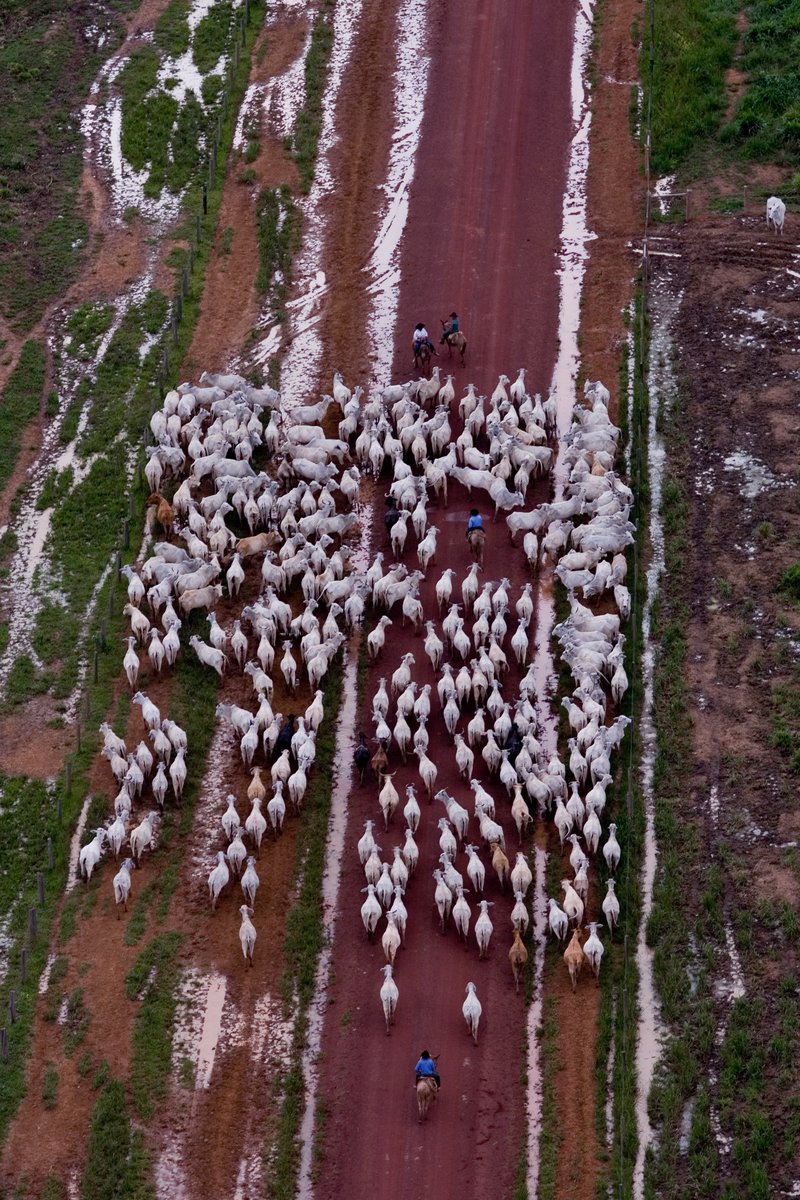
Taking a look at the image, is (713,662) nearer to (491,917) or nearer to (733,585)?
(733,585)

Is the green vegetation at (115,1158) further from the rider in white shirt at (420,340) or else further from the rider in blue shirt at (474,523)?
the rider in white shirt at (420,340)

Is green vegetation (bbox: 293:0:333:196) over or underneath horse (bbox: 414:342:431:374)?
over

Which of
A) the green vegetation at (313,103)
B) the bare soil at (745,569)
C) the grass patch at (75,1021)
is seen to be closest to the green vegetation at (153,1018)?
the grass patch at (75,1021)

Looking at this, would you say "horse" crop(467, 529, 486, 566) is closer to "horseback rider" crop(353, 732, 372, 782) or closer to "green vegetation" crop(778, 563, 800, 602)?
"horseback rider" crop(353, 732, 372, 782)

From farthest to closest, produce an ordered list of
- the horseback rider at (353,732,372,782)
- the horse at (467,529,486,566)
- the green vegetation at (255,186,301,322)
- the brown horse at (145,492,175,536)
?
1. the green vegetation at (255,186,301,322)
2. the brown horse at (145,492,175,536)
3. the horse at (467,529,486,566)
4. the horseback rider at (353,732,372,782)

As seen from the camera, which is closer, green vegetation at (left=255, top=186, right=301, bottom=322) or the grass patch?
the grass patch

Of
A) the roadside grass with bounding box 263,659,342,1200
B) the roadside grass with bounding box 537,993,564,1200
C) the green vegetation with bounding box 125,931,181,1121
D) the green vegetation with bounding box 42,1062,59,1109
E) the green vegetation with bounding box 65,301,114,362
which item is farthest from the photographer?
the green vegetation with bounding box 65,301,114,362

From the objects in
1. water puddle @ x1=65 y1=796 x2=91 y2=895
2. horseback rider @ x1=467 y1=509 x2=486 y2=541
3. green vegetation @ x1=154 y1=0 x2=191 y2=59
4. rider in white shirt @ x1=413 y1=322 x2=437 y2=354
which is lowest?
water puddle @ x1=65 y1=796 x2=91 y2=895

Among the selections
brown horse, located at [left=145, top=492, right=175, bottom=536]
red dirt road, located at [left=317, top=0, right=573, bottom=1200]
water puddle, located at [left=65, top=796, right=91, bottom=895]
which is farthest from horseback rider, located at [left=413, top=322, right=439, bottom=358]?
Result: water puddle, located at [left=65, top=796, right=91, bottom=895]
